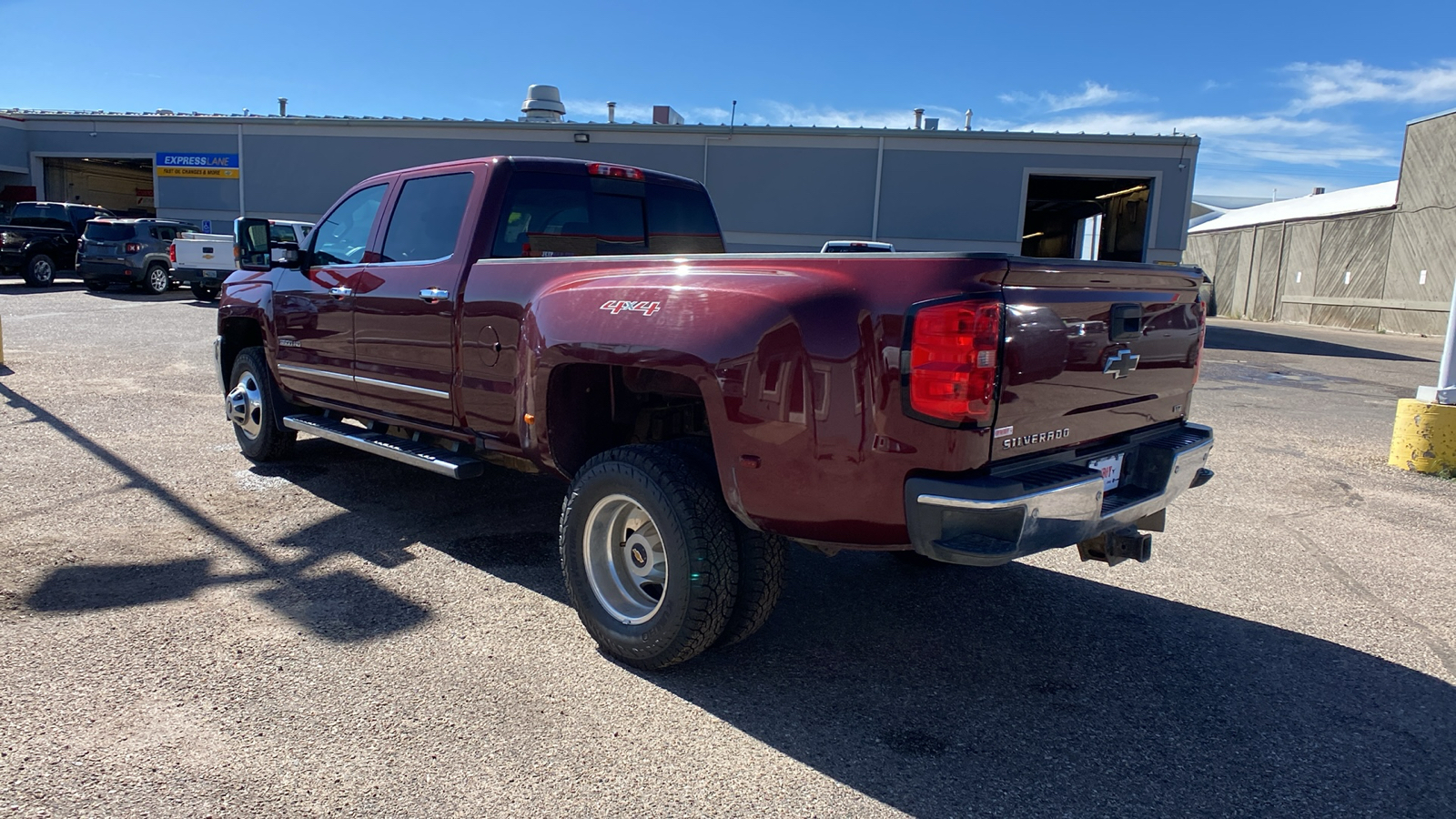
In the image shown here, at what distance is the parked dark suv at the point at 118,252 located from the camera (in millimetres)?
19750

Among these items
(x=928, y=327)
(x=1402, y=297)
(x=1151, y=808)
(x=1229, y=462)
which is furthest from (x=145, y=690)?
(x=1402, y=297)

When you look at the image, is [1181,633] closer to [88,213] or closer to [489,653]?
[489,653]

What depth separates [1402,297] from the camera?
27.5m

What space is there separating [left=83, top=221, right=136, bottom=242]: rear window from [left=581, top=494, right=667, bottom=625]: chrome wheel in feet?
68.5

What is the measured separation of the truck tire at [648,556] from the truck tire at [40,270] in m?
23.3

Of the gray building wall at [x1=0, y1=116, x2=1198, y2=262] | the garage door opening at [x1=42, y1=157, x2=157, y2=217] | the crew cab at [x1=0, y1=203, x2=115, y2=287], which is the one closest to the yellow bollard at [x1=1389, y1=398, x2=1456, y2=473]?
the gray building wall at [x1=0, y1=116, x2=1198, y2=262]

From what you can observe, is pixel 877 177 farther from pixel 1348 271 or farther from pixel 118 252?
pixel 1348 271

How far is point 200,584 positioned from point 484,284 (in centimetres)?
188

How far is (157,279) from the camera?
815 inches

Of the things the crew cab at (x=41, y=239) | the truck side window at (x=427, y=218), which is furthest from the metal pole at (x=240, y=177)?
the truck side window at (x=427, y=218)

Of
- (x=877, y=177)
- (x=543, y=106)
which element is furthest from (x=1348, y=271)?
(x=543, y=106)

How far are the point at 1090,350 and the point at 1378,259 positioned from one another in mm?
32154

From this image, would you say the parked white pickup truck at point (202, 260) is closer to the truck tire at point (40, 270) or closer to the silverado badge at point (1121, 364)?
the truck tire at point (40, 270)

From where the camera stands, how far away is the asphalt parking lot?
9.02 ft
